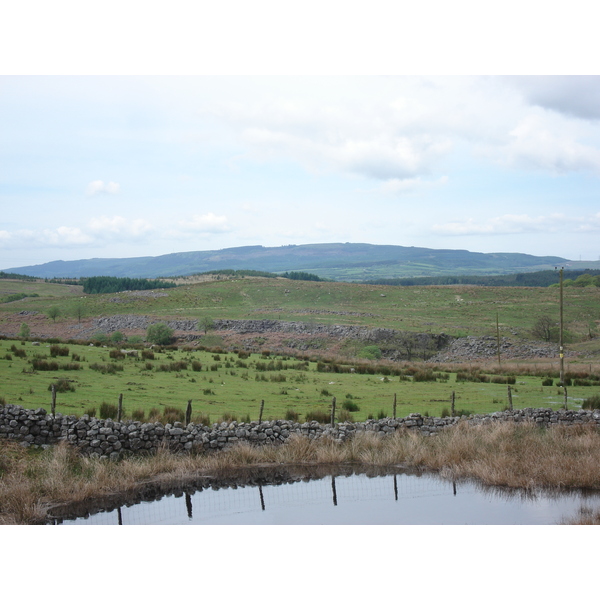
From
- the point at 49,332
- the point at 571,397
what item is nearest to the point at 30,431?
the point at 571,397

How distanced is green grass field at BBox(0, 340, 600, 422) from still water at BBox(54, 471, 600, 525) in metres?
4.90

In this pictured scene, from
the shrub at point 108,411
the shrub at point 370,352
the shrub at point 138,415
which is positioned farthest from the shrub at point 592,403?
the shrub at point 370,352

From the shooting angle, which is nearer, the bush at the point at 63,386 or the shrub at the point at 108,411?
the shrub at the point at 108,411

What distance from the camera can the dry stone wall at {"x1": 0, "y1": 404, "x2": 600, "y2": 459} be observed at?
53.7 feet

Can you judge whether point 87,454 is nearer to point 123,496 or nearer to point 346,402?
point 123,496

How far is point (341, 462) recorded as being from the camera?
55.6 ft

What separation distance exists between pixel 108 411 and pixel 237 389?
8.38 m

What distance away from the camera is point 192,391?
24828 mm

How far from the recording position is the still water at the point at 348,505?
13.1 metres

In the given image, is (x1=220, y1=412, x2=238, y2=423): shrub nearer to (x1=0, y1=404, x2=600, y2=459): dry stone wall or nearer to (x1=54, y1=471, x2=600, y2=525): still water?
(x1=0, y1=404, x2=600, y2=459): dry stone wall

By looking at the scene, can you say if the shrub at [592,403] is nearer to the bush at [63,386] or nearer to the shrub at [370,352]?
the bush at [63,386]

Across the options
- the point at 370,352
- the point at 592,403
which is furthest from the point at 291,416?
the point at 370,352

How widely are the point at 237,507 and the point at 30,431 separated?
278 inches

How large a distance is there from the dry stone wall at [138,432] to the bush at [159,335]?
45.1m
